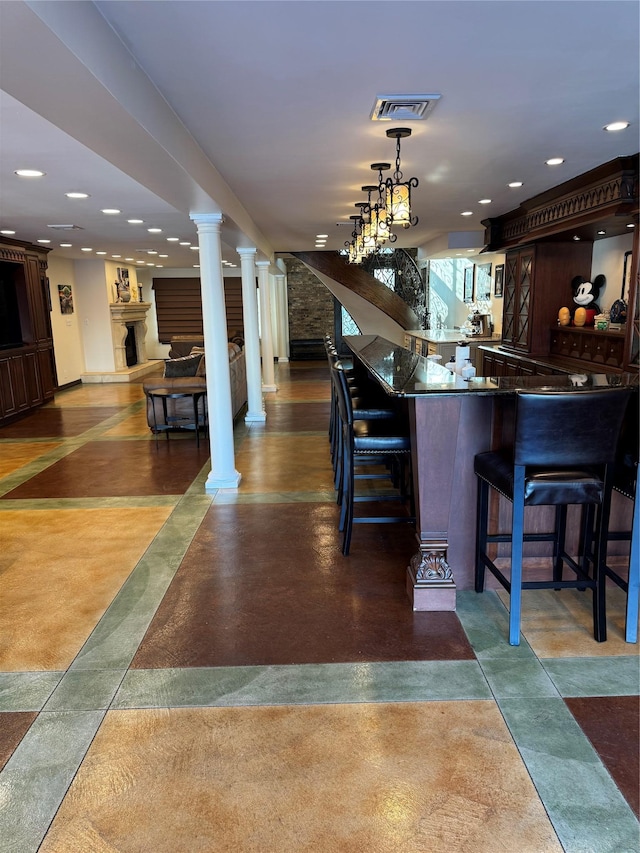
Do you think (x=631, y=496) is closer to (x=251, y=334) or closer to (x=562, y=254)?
(x=562, y=254)

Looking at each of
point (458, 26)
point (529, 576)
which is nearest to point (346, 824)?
point (529, 576)

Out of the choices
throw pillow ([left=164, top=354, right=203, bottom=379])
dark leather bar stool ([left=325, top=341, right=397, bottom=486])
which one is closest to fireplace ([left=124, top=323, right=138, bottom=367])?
throw pillow ([left=164, top=354, right=203, bottom=379])

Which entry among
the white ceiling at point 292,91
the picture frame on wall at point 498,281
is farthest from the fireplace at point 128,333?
the picture frame on wall at point 498,281

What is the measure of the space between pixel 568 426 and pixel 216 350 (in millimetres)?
3285

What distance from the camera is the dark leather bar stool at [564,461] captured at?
249 cm

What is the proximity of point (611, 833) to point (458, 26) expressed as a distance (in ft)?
9.22

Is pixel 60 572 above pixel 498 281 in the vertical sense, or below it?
below

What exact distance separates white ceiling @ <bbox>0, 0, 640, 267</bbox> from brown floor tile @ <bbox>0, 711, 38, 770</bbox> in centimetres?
233

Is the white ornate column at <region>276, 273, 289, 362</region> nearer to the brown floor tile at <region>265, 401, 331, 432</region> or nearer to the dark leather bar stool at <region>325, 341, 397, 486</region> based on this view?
the brown floor tile at <region>265, 401, 331, 432</region>

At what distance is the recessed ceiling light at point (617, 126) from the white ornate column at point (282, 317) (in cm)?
1125

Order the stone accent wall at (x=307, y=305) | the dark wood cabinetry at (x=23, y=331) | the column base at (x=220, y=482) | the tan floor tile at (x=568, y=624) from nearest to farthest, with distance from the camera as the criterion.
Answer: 1. the tan floor tile at (x=568, y=624)
2. the column base at (x=220, y=482)
3. the dark wood cabinetry at (x=23, y=331)
4. the stone accent wall at (x=307, y=305)

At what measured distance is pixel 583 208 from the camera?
5.09 m

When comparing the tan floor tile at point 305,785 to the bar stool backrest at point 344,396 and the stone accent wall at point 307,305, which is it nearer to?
the bar stool backrest at point 344,396

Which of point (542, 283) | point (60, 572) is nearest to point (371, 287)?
point (542, 283)
